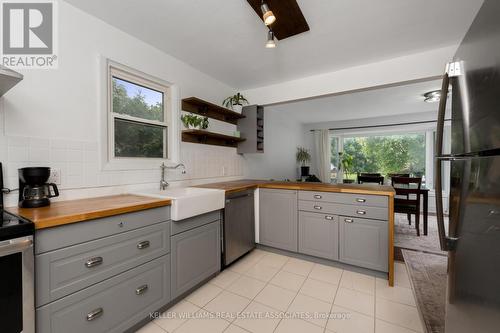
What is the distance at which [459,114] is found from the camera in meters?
0.90

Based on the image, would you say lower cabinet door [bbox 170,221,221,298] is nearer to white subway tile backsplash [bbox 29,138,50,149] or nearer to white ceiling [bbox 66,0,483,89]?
white subway tile backsplash [bbox 29,138,50,149]

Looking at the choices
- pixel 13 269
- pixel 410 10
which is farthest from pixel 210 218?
pixel 410 10

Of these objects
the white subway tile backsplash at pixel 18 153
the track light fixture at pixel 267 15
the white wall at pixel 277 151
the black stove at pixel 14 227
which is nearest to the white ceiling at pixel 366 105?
the white wall at pixel 277 151

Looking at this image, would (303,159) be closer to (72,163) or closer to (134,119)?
(134,119)

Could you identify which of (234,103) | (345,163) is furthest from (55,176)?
(345,163)

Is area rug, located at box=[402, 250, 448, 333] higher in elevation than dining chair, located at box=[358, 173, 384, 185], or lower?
lower

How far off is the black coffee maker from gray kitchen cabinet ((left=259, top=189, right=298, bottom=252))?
6.68 ft

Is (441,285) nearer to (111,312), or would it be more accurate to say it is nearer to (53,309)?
(111,312)

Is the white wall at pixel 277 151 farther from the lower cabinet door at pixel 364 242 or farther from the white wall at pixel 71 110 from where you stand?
the white wall at pixel 71 110

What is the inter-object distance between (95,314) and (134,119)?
1584 millimetres

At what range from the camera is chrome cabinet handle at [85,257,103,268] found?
1.18 m

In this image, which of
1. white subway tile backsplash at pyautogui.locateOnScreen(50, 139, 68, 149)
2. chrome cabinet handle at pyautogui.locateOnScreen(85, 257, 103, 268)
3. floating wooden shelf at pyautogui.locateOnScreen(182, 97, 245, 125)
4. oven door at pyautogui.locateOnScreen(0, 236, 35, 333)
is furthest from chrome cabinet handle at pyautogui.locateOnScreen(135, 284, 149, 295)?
floating wooden shelf at pyautogui.locateOnScreen(182, 97, 245, 125)

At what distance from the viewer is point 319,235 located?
238cm

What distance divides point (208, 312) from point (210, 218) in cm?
75
